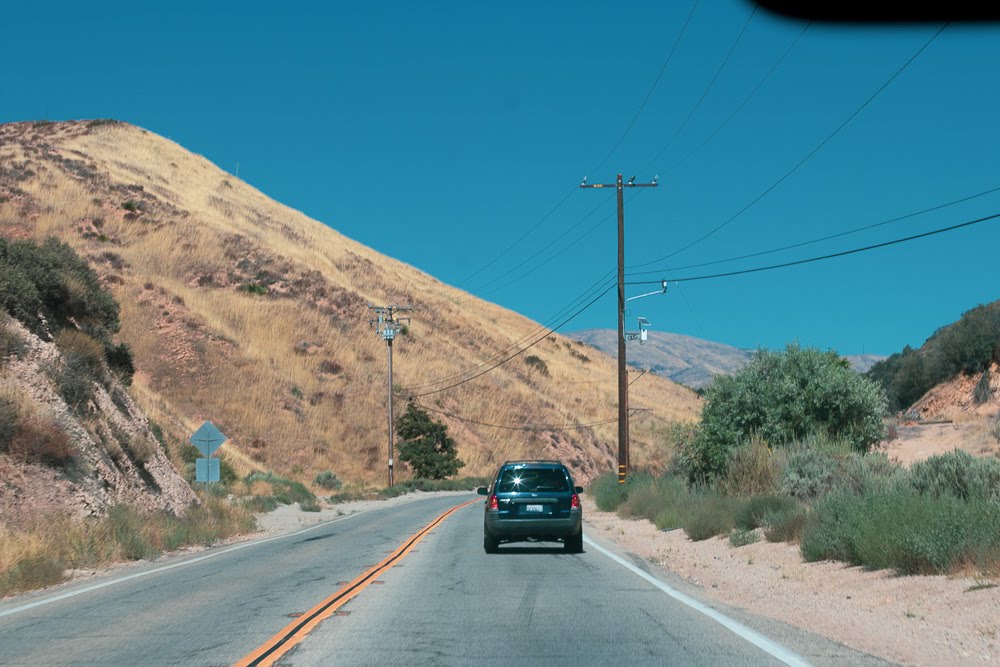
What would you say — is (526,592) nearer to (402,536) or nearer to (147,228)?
(402,536)

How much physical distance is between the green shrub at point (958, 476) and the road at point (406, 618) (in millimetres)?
4558

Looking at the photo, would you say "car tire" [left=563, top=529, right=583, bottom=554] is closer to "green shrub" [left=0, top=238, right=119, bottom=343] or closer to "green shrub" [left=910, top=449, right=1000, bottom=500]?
"green shrub" [left=910, top=449, right=1000, bottom=500]

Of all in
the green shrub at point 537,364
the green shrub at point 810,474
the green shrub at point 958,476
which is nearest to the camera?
the green shrub at point 958,476

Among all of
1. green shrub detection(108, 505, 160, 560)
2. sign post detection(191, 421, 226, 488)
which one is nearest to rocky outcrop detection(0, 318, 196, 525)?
green shrub detection(108, 505, 160, 560)

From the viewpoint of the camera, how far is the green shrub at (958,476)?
1563 cm

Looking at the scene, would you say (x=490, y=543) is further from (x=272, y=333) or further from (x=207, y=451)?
(x=272, y=333)

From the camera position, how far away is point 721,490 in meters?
25.7

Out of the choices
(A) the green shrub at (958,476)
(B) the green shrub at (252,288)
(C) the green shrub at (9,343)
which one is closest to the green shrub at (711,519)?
(A) the green shrub at (958,476)

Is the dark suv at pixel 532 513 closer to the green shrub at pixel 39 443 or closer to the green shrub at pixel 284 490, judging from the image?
the green shrub at pixel 39 443

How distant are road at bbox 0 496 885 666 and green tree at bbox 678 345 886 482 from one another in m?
10.3

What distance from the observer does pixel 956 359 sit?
51.4m

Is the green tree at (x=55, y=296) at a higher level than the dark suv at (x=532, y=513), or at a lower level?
higher

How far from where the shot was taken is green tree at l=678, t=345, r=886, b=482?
27578 millimetres

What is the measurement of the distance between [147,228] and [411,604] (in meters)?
91.5
